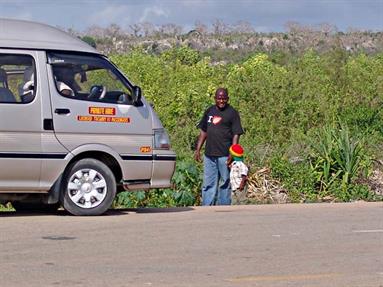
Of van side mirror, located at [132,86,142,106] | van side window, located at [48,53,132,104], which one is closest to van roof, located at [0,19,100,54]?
van side window, located at [48,53,132,104]

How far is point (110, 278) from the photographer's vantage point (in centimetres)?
880

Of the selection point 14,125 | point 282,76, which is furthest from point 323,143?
point 282,76

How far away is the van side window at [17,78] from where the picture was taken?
39.9ft

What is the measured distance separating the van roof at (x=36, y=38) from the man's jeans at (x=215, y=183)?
10.1 ft

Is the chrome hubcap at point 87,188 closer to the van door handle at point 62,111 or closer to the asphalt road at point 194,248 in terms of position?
the asphalt road at point 194,248

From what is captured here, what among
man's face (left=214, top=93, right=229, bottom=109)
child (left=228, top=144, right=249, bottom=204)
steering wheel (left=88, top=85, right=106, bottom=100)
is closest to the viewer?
steering wheel (left=88, top=85, right=106, bottom=100)

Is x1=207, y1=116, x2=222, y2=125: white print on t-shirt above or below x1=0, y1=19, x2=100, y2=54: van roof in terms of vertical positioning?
below

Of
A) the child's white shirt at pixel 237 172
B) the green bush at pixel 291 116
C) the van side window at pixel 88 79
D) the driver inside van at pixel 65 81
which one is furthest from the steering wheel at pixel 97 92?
the green bush at pixel 291 116

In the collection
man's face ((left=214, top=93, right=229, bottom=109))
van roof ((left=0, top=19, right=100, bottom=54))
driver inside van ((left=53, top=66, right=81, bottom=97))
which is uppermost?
van roof ((left=0, top=19, right=100, bottom=54))

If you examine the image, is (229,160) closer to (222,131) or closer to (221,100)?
(222,131)

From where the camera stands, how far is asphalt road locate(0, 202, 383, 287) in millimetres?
8906

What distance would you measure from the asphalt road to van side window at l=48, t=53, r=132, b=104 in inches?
61.2

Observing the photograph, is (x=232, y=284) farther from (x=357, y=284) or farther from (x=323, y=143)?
(x=323, y=143)

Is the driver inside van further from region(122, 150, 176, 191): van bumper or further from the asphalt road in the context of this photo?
the asphalt road
